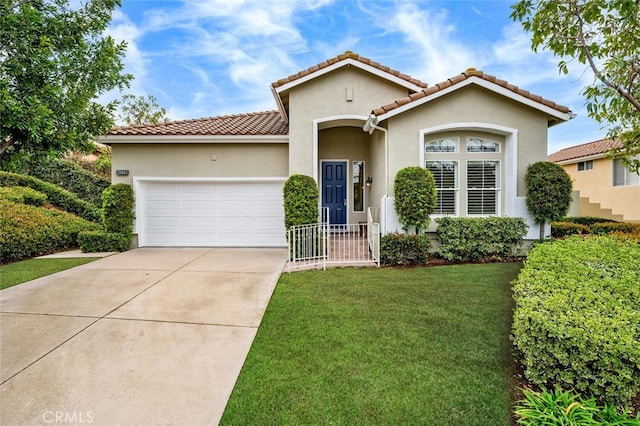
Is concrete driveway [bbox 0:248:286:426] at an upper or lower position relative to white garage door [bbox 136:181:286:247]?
lower

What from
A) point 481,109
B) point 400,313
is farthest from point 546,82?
point 400,313

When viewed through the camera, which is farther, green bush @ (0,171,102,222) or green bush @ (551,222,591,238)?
green bush @ (0,171,102,222)

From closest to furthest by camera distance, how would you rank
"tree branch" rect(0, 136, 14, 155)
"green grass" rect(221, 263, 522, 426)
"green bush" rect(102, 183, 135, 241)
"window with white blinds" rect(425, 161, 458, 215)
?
"green grass" rect(221, 263, 522, 426) → "tree branch" rect(0, 136, 14, 155) → "window with white blinds" rect(425, 161, 458, 215) → "green bush" rect(102, 183, 135, 241)

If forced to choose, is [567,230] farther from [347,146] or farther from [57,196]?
[57,196]

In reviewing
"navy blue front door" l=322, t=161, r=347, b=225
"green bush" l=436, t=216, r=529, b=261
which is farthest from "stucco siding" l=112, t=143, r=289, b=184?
"green bush" l=436, t=216, r=529, b=261

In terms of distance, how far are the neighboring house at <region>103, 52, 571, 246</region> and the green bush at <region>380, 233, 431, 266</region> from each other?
2.38 ft

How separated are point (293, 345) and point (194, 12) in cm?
1200

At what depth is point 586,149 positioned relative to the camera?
60.6 ft

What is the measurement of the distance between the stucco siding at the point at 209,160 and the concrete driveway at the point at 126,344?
454cm

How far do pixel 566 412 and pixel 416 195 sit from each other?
239 inches

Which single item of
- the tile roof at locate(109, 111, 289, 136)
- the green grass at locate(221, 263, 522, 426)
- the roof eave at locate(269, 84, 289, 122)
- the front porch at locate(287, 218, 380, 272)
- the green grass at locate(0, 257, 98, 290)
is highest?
the roof eave at locate(269, 84, 289, 122)

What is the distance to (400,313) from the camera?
16.6 feet

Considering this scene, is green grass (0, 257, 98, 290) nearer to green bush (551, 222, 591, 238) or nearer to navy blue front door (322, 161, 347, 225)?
navy blue front door (322, 161, 347, 225)

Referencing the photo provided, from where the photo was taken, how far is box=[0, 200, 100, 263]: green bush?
Answer: 360 inches
